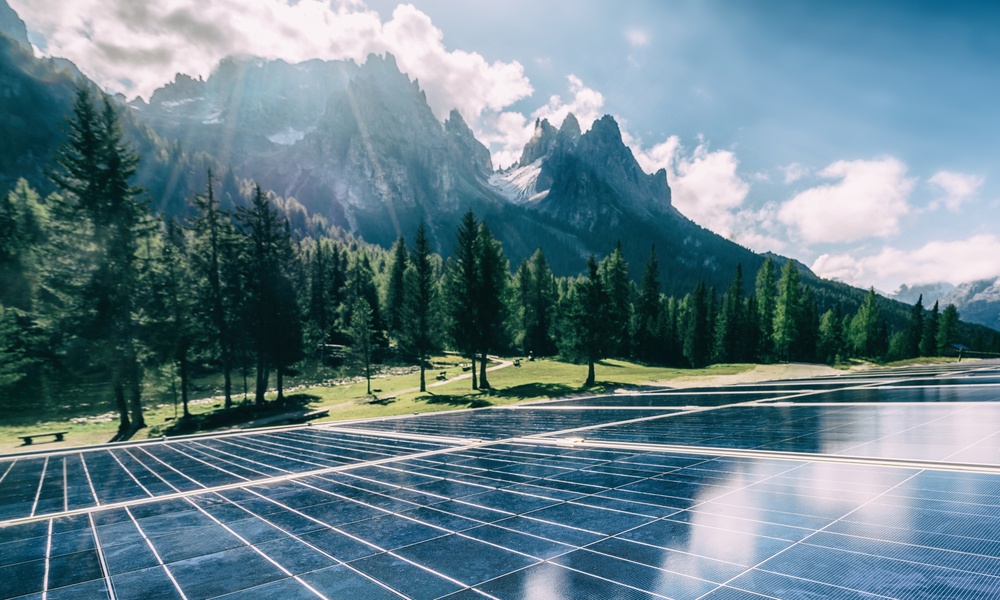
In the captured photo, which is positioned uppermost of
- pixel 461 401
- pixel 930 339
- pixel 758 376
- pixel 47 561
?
pixel 47 561

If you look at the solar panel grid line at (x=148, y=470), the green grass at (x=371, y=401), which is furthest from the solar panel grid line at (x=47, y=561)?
the green grass at (x=371, y=401)

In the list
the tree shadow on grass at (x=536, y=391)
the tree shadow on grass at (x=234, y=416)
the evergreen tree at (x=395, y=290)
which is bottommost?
the tree shadow on grass at (x=234, y=416)

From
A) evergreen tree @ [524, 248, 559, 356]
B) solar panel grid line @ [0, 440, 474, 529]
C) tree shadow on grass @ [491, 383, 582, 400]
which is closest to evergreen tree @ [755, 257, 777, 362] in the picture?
→ evergreen tree @ [524, 248, 559, 356]

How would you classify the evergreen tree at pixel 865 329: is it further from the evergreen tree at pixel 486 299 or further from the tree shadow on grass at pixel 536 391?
the evergreen tree at pixel 486 299

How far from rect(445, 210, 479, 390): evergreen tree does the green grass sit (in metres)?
5.38

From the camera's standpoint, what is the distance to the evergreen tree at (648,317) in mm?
98188

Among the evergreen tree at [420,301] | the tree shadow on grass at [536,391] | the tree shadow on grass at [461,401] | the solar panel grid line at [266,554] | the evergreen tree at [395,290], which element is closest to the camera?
the solar panel grid line at [266,554]

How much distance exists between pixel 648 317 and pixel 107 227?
93.8 meters

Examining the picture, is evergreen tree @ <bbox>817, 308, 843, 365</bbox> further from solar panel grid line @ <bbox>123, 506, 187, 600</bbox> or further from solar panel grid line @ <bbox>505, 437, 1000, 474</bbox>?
solar panel grid line @ <bbox>123, 506, 187, 600</bbox>

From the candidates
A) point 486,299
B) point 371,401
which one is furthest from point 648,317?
point 371,401

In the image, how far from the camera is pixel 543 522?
696 centimetres

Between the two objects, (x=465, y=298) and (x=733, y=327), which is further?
(x=733, y=327)

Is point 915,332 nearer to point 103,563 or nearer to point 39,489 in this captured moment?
point 103,563

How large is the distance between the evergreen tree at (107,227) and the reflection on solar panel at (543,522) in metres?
24.4
